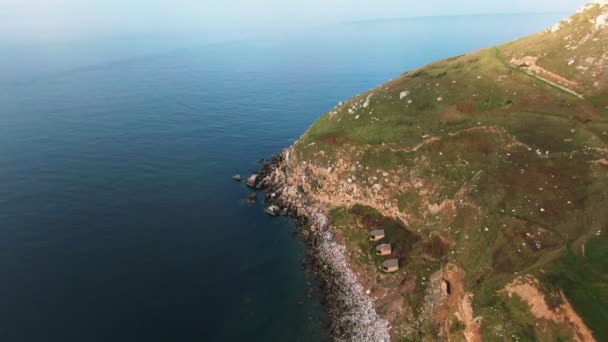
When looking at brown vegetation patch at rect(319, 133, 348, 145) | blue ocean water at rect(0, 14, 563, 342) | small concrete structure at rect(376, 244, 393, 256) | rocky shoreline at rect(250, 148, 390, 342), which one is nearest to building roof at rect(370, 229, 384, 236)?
small concrete structure at rect(376, 244, 393, 256)

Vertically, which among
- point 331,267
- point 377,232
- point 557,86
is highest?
point 557,86

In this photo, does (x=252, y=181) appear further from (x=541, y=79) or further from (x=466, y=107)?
(x=541, y=79)

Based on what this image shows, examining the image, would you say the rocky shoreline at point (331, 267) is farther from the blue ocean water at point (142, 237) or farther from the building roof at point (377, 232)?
the building roof at point (377, 232)

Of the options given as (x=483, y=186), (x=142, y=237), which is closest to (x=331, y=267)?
(x=483, y=186)

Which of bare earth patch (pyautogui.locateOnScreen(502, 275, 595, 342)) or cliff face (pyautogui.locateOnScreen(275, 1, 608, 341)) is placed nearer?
bare earth patch (pyautogui.locateOnScreen(502, 275, 595, 342))

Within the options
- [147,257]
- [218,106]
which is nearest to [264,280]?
[147,257]

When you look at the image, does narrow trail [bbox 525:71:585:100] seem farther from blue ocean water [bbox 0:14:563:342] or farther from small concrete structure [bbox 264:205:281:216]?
small concrete structure [bbox 264:205:281:216]
